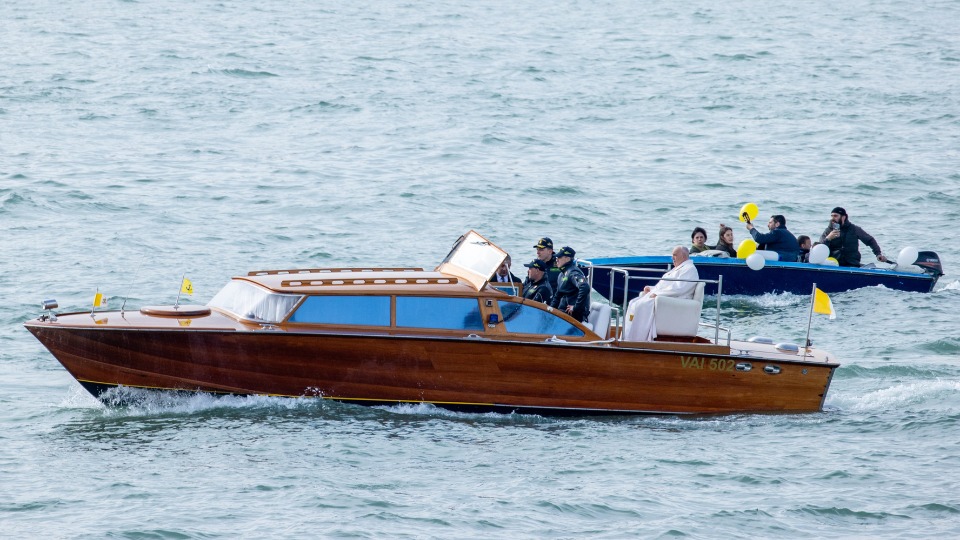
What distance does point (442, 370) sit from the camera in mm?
14789

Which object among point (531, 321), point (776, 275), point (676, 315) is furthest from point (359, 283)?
point (776, 275)

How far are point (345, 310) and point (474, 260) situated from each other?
192 centimetres

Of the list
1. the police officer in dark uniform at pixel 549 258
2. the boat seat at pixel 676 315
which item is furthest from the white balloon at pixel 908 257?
the police officer in dark uniform at pixel 549 258

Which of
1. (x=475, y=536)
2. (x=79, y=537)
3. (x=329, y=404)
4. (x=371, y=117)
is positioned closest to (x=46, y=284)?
(x=329, y=404)

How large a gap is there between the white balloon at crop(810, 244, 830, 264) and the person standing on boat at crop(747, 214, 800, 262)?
283mm

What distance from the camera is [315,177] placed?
103ft

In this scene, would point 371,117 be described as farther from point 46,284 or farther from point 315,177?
point 46,284

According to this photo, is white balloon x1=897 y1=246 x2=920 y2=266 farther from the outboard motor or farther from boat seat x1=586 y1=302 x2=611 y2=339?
boat seat x1=586 y1=302 x2=611 y2=339

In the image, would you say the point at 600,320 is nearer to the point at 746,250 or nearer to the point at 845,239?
the point at 746,250

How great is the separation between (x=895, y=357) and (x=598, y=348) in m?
6.24

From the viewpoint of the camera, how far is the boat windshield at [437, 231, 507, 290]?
15.1 m

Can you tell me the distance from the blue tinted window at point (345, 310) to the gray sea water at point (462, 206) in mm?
1108

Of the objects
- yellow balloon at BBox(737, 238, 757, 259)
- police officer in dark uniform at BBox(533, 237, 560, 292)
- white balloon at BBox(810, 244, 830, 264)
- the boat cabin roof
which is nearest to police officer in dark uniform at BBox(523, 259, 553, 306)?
police officer in dark uniform at BBox(533, 237, 560, 292)

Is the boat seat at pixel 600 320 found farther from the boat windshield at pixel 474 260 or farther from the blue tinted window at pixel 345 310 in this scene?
the blue tinted window at pixel 345 310
